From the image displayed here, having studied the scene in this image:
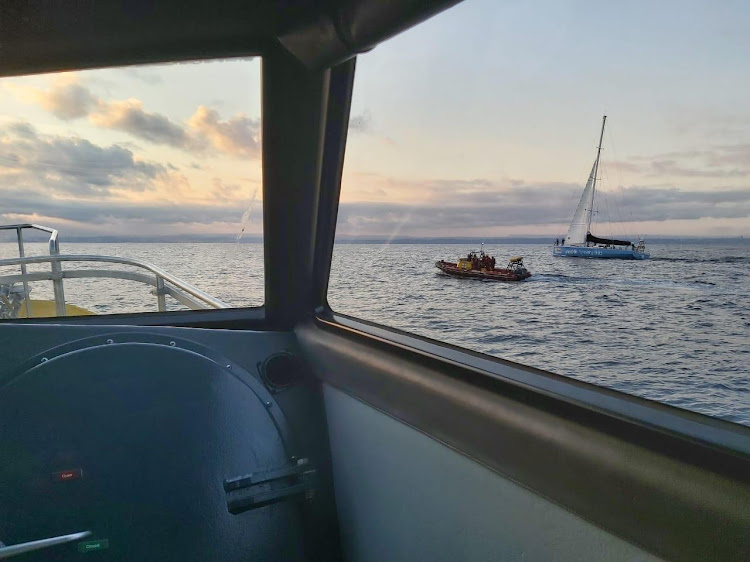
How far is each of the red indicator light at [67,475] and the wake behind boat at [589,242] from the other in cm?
131

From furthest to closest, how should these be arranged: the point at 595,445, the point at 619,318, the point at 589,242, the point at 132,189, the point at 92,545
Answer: the point at 132,189
the point at 92,545
the point at 589,242
the point at 619,318
the point at 595,445

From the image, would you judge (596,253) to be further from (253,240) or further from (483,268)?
Result: (253,240)

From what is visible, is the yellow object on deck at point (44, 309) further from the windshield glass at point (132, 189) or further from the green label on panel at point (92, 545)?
the green label on panel at point (92, 545)

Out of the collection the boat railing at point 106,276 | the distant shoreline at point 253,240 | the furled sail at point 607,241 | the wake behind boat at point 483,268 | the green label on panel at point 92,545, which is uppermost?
the furled sail at point 607,241

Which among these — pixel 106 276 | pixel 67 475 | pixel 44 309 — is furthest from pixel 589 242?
pixel 44 309

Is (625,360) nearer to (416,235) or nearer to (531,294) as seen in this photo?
(531,294)

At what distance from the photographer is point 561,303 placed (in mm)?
1248

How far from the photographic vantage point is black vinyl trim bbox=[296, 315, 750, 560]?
682 mm

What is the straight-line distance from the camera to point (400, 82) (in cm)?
160

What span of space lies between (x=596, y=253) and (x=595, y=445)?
19.5 inches

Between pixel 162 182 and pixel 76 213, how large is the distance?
32 centimetres

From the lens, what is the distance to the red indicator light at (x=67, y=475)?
4.49 ft

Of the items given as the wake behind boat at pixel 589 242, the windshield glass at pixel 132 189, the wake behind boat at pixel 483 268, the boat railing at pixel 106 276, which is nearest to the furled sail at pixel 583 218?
the wake behind boat at pixel 589 242

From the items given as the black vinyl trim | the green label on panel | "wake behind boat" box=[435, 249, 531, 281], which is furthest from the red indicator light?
"wake behind boat" box=[435, 249, 531, 281]
